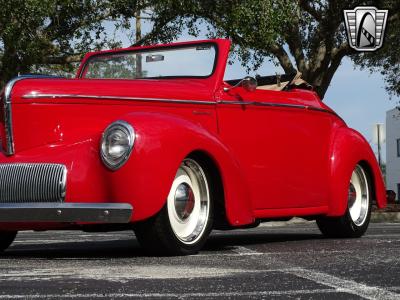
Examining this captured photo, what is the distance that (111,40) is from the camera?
2197 centimetres

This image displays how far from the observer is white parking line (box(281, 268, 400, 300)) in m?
4.33

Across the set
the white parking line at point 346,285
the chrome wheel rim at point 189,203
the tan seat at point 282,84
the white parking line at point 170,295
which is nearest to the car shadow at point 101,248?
the chrome wheel rim at point 189,203

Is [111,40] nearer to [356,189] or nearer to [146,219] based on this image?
[356,189]

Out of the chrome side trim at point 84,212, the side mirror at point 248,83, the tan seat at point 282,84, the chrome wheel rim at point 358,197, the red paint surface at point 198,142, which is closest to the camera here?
the chrome side trim at point 84,212

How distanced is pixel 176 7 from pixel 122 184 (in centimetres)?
1311

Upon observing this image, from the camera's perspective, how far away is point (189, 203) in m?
6.60

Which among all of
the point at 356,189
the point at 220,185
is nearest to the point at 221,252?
the point at 220,185

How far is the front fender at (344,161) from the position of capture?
27.7ft

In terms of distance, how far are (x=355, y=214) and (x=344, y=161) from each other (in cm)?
66

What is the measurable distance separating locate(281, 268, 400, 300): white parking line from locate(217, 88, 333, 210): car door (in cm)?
203

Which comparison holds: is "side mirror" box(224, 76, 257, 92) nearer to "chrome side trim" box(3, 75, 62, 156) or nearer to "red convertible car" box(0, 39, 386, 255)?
"red convertible car" box(0, 39, 386, 255)

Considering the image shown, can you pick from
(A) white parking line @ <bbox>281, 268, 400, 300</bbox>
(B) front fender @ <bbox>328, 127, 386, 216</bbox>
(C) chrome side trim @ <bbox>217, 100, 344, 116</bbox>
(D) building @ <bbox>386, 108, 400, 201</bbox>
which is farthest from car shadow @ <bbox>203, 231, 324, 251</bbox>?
(D) building @ <bbox>386, 108, 400, 201</bbox>

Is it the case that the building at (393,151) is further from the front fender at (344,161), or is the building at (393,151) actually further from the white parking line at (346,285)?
the white parking line at (346,285)

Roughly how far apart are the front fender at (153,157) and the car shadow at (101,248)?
58 cm
